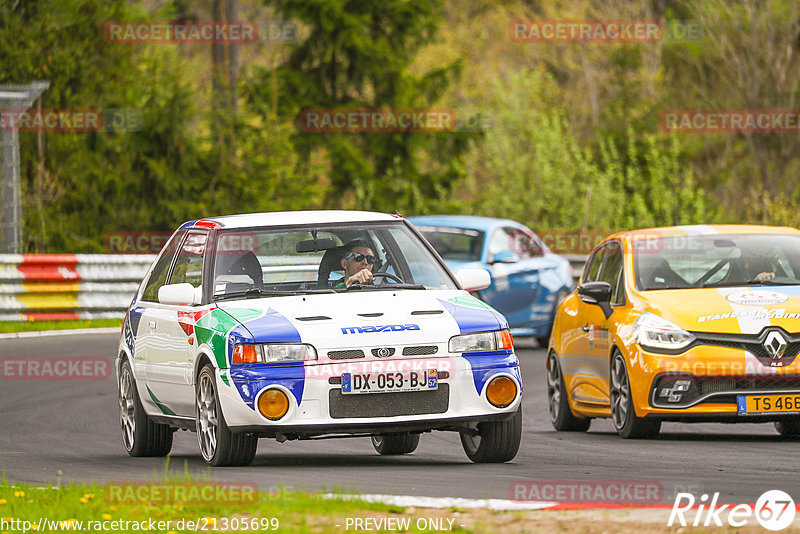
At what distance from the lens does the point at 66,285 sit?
2320 centimetres

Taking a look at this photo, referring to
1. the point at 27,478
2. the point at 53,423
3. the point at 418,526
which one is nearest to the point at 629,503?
the point at 418,526

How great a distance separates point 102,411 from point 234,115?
16.5 metres

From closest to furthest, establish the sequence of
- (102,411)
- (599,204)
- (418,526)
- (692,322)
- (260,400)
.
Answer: (418,526)
(260,400)
(692,322)
(102,411)
(599,204)

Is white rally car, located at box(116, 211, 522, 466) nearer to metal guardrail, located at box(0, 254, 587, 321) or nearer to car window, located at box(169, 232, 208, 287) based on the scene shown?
car window, located at box(169, 232, 208, 287)

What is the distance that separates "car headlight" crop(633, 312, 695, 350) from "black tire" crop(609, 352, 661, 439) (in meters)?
0.30

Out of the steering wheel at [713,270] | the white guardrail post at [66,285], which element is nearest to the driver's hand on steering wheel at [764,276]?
the steering wheel at [713,270]

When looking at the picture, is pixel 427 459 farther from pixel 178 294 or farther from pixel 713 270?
pixel 713 270

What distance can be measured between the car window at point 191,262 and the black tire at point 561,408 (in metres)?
3.85

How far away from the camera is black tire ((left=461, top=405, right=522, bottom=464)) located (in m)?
9.49

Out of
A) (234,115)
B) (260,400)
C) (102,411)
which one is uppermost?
(234,115)

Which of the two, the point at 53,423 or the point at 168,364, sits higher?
the point at 168,364

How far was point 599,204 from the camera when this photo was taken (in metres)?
34.3

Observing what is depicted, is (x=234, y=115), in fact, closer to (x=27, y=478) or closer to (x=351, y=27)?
(x=351, y=27)

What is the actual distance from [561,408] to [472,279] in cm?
340
